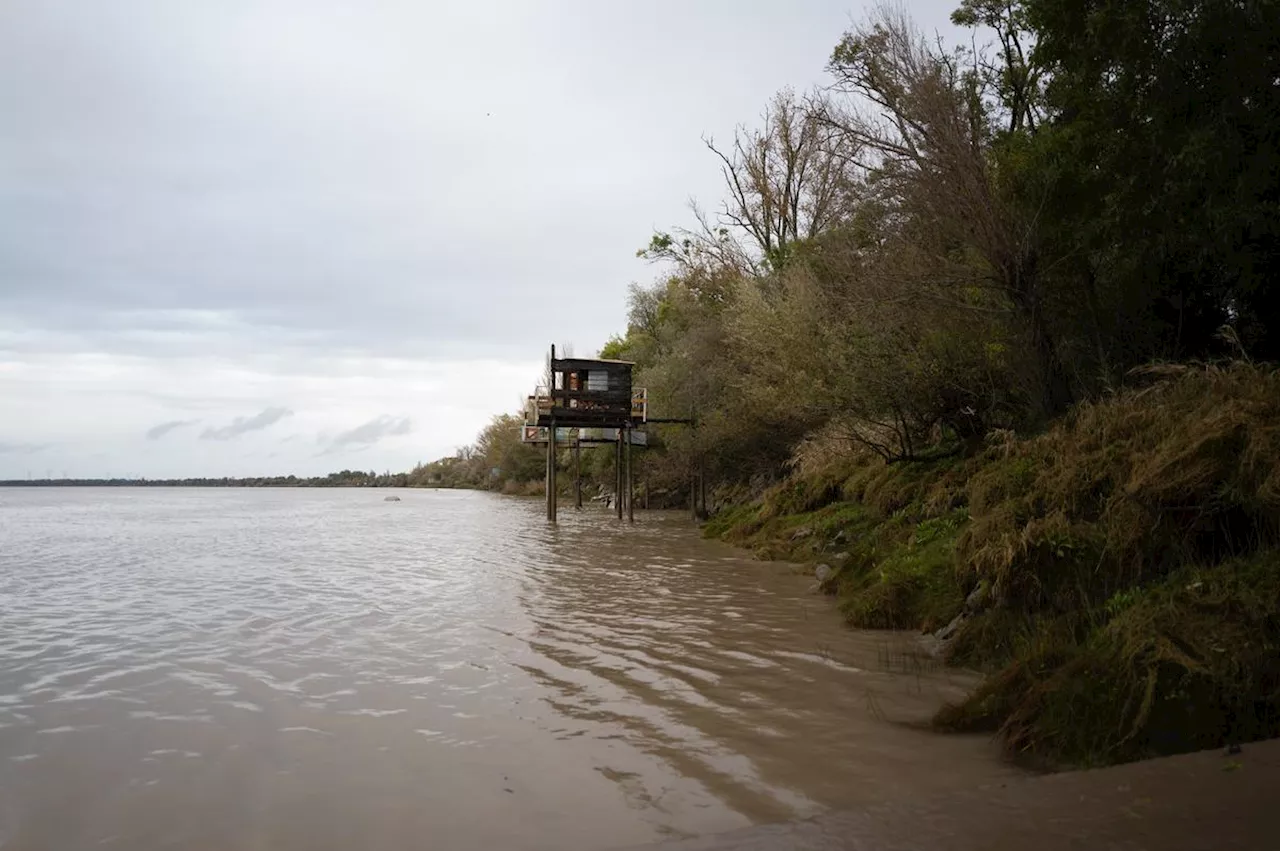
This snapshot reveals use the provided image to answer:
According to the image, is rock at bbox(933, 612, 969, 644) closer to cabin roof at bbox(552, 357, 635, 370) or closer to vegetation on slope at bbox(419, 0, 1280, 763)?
vegetation on slope at bbox(419, 0, 1280, 763)

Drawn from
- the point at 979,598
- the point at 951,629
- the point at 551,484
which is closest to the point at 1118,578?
the point at 979,598

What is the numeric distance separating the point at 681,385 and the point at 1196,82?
77.6ft

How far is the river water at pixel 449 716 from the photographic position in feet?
14.3

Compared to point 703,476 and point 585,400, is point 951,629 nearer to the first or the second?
point 585,400

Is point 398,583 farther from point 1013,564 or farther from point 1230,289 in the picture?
point 1230,289

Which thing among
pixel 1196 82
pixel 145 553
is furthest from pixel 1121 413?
pixel 145 553

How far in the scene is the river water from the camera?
435cm

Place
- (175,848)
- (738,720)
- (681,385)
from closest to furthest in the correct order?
(175,848)
(738,720)
(681,385)

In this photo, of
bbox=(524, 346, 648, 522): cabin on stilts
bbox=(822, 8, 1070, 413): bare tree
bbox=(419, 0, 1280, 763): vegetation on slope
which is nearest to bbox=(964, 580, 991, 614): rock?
bbox=(419, 0, 1280, 763): vegetation on slope

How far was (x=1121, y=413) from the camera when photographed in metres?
8.68

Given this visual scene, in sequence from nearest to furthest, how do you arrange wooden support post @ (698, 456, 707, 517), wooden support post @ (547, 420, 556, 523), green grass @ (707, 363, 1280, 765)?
green grass @ (707, 363, 1280, 765), wooden support post @ (547, 420, 556, 523), wooden support post @ (698, 456, 707, 517)

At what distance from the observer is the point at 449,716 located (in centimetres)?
611

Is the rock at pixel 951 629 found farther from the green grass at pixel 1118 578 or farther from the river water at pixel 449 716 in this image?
the river water at pixel 449 716

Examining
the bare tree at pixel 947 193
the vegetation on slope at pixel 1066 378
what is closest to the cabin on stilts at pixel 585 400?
the vegetation on slope at pixel 1066 378
